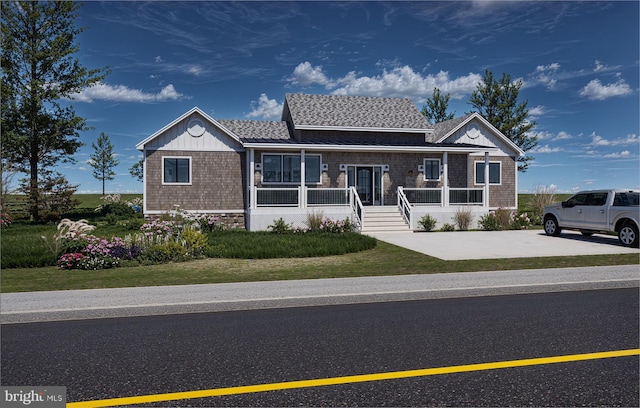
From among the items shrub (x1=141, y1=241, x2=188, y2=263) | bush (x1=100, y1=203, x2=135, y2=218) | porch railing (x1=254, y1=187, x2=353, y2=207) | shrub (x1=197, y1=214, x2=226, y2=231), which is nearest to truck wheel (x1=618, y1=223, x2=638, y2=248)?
porch railing (x1=254, y1=187, x2=353, y2=207)

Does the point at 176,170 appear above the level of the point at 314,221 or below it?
above

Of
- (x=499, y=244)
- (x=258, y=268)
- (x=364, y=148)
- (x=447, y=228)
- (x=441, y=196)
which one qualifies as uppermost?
(x=364, y=148)

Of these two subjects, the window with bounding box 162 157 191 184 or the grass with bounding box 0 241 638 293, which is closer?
the grass with bounding box 0 241 638 293

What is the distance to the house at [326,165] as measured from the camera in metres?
23.1

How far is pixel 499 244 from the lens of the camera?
56.1 ft

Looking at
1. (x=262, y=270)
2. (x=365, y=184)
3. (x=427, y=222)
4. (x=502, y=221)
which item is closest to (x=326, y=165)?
(x=365, y=184)

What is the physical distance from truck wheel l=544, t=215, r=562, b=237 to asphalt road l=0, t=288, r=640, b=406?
43.1ft

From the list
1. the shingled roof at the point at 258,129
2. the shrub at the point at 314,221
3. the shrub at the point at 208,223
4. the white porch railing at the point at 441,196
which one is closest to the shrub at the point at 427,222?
the white porch railing at the point at 441,196

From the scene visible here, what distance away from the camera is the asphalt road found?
161 inches

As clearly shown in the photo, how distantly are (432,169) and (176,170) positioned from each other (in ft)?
46.4

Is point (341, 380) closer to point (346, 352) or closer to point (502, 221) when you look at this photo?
point (346, 352)

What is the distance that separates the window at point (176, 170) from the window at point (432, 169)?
1313cm

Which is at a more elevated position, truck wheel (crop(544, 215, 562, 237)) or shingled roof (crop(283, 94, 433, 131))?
shingled roof (crop(283, 94, 433, 131))

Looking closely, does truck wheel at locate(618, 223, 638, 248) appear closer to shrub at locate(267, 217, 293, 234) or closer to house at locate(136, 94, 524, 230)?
house at locate(136, 94, 524, 230)
